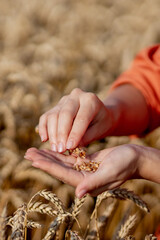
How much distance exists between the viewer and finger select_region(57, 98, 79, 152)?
37.8 inches

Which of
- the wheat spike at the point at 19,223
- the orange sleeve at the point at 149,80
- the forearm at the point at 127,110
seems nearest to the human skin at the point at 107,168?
the wheat spike at the point at 19,223

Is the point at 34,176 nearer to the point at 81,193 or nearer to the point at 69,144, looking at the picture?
the point at 69,144

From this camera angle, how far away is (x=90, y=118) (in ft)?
3.43

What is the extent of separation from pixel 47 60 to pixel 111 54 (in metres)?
0.51

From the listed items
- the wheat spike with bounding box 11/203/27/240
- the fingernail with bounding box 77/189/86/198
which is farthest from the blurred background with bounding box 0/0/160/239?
the fingernail with bounding box 77/189/86/198

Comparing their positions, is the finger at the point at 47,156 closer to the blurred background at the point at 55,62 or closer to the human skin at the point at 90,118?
the human skin at the point at 90,118

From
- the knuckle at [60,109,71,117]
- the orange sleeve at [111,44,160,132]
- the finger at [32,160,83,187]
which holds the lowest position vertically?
the orange sleeve at [111,44,160,132]

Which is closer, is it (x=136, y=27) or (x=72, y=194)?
(x=72, y=194)

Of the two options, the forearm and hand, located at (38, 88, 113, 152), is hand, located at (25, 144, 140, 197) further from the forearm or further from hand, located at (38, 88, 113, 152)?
the forearm

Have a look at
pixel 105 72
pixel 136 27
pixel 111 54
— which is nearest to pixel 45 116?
pixel 105 72

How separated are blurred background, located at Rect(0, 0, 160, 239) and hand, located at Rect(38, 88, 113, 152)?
1.24ft

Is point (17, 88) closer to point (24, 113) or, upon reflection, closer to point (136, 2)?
point (24, 113)

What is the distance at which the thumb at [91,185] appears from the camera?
0.76 m

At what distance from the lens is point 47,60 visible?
228 centimetres
